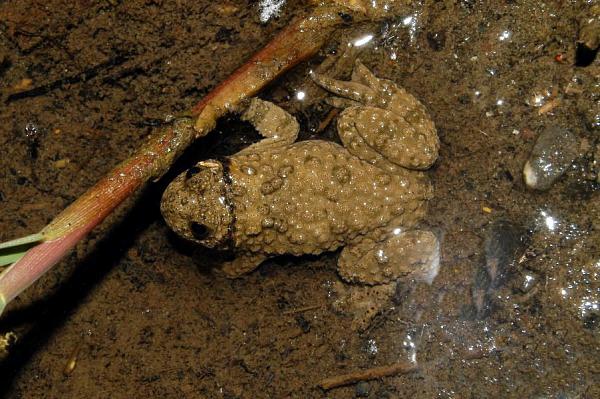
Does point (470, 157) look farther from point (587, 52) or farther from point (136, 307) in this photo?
point (136, 307)

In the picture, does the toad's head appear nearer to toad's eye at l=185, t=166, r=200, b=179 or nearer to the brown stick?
toad's eye at l=185, t=166, r=200, b=179

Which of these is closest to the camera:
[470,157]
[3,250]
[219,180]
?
[3,250]

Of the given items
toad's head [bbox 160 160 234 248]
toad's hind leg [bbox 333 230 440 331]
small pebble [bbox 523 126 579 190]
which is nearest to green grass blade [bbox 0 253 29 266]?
toad's head [bbox 160 160 234 248]

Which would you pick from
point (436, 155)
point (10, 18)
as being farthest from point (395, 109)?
point (10, 18)

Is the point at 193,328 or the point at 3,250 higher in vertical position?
the point at 3,250

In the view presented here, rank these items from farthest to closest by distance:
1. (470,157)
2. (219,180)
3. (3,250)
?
(470,157)
(219,180)
(3,250)

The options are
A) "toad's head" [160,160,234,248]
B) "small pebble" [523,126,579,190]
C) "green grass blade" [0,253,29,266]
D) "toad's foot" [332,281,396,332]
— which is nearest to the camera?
"green grass blade" [0,253,29,266]

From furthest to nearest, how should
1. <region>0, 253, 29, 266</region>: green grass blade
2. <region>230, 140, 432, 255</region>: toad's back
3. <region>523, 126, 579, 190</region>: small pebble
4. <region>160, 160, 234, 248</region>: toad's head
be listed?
Answer: <region>523, 126, 579, 190</region>: small pebble < <region>230, 140, 432, 255</region>: toad's back < <region>160, 160, 234, 248</region>: toad's head < <region>0, 253, 29, 266</region>: green grass blade
